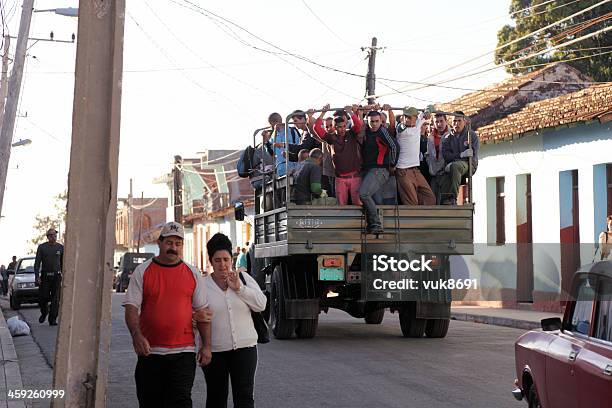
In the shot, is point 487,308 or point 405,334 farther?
point 487,308

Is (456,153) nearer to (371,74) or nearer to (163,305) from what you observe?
(163,305)

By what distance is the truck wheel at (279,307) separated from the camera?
1761 cm

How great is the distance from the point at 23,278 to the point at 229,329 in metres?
24.6

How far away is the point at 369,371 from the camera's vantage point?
13.5 metres

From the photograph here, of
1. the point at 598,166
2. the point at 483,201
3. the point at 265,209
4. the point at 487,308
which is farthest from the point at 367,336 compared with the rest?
the point at 483,201

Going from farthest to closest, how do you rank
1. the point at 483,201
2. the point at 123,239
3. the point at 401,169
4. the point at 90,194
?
1. the point at 123,239
2. the point at 483,201
3. the point at 401,169
4. the point at 90,194

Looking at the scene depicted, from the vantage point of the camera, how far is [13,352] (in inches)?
619

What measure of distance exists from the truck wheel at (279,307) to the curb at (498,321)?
544 cm

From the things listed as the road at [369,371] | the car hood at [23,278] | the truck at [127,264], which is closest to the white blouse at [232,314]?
the road at [369,371]

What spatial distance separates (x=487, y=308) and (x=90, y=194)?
22724 millimetres

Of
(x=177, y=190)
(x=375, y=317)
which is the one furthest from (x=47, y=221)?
(x=375, y=317)

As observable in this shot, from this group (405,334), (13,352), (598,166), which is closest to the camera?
(13,352)

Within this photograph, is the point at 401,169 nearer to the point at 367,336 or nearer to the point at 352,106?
the point at 352,106

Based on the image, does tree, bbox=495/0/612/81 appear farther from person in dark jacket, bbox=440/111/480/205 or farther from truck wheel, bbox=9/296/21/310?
person in dark jacket, bbox=440/111/480/205
